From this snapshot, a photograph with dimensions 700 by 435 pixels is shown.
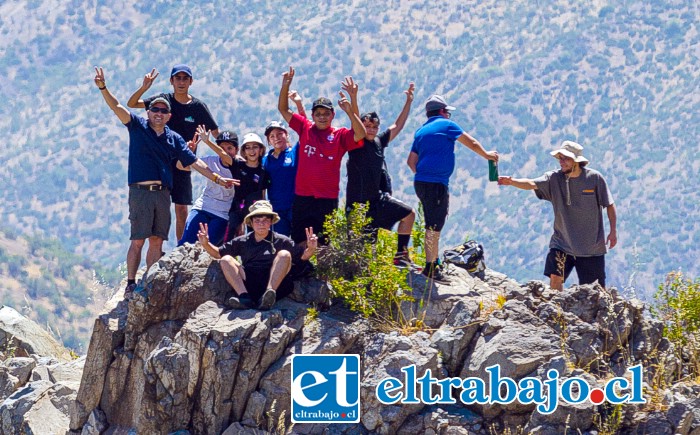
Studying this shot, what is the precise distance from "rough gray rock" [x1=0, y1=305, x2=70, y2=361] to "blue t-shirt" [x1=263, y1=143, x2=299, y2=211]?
15.1 ft

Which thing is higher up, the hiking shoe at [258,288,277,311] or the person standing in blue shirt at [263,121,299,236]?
the person standing in blue shirt at [263,121,299,236]

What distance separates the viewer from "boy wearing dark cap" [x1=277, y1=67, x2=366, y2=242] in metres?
14.5

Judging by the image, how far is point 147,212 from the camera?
47.7ft

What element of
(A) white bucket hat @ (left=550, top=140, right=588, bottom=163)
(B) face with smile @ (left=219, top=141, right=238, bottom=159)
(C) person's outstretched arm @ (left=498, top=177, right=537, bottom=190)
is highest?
(B) face with smile @ (left=219, top=141, right=238, bottom=159)

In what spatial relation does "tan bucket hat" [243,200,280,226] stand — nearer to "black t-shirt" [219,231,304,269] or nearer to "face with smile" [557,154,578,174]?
"black t-shirt" [219,231,304,269]

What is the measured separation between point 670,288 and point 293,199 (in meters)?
4.39

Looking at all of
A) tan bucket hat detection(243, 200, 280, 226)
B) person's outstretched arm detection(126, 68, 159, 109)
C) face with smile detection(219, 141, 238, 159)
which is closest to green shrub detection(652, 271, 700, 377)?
tan bucket hat detection(243, 200, 280, 226)

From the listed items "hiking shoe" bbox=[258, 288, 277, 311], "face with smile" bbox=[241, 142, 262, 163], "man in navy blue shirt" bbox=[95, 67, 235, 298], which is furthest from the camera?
"face with smile" bbox=[241, 142, 262, 163]

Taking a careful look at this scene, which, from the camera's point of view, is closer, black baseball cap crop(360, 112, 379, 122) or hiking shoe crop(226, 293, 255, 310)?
hiking shoe crop(226, 293, 255, 310)

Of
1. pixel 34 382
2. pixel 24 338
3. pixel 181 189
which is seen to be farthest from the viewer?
pixel 24 338

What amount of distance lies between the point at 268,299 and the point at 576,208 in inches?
147

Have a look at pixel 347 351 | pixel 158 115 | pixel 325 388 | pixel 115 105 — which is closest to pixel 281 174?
pixel 158 115

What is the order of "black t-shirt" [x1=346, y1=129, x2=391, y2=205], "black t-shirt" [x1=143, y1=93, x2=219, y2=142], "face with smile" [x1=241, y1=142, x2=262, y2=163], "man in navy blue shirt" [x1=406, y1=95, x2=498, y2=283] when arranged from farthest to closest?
"black t-shirt" [x1=143, y1=93, x2=219, y2=142]
"face with smile" [x1=241, y1=142, x2=262, y2=163]
"black t-shirt" [x1=346, y1=129, x2=391, y2=205]
"man in navy blue shirt" [x1=406, y1=95, x2=498, y2=283]

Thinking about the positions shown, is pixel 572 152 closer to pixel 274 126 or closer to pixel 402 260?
pixel 402 260
